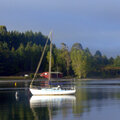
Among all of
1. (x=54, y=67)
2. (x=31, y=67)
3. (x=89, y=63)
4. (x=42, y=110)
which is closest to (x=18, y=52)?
(x=31, y=67)

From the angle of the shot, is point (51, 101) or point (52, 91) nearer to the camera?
point (51, 101)

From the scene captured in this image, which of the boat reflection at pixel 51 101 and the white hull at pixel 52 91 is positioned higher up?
the white hull at pixel 52 91

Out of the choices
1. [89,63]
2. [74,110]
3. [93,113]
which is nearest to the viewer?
[93,113]

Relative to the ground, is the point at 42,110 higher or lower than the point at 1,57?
lower

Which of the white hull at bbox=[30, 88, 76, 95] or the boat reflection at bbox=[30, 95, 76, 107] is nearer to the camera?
the boat reflection at bbox=[30, 95, 76, 107]

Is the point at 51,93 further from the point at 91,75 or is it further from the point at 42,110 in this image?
the point at 91,75

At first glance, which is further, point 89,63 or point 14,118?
point 89,63

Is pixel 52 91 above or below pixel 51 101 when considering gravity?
above

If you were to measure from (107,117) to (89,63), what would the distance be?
14849 centimetres

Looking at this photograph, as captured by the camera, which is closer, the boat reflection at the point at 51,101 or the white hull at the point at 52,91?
the boat reflection at the point at 51,101

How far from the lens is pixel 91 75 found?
19825 cm

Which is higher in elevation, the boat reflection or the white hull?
the white hull

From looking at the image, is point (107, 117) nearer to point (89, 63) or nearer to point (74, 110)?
point (74, 110)

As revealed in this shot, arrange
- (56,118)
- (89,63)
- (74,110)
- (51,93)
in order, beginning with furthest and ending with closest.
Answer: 1. (89,63)
2. (51,93)
3. (74,110)
4. (56,118)
